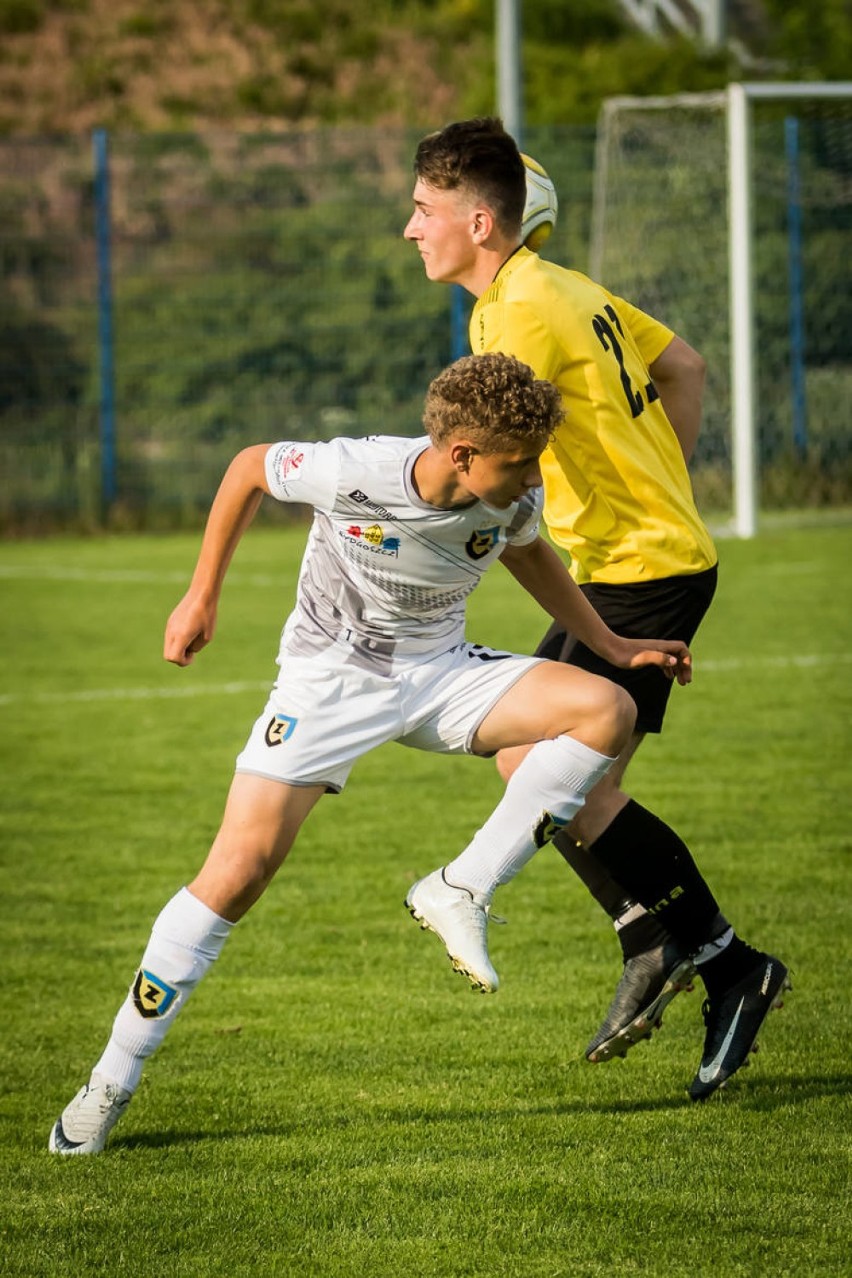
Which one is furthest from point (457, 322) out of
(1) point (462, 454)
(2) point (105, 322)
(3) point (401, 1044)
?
(1) point (462, 454)

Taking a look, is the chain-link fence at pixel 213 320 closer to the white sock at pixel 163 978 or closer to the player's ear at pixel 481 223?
the player's ear at pixel 481 223

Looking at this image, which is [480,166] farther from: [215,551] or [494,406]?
[215,551]

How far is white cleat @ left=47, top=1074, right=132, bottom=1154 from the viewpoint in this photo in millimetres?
4027

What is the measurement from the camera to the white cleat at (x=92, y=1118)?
13.2 feet

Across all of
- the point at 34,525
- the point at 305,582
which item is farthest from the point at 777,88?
the point at 305,582

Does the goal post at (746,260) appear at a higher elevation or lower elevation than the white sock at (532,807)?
lower

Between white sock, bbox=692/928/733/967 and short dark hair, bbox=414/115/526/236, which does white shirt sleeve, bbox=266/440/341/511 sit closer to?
short dark hair, bbox=414/115/526/236

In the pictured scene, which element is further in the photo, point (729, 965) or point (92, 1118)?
point (729, 965)

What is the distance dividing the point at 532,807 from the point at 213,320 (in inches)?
620

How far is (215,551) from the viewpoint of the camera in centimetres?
405

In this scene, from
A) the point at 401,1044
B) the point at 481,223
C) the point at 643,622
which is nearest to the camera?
the point at 481,223

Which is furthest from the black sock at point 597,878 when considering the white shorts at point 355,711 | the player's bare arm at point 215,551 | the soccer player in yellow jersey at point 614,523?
the player's bare arm at point 215,551

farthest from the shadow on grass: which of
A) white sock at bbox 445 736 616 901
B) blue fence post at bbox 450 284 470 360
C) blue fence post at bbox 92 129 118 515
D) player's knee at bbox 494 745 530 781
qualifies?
blue fence post at bbox 450 284 470 360

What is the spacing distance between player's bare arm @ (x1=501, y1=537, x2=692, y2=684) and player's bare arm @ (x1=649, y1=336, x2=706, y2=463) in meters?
0.66
